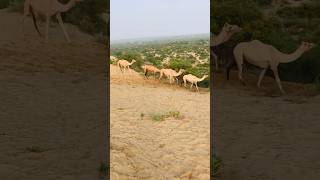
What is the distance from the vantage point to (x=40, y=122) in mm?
6699

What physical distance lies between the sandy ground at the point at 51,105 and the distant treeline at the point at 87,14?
29cm

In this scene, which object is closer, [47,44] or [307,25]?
[47,44]

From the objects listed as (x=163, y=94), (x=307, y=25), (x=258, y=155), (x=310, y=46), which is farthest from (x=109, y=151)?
(x=307, y=25)

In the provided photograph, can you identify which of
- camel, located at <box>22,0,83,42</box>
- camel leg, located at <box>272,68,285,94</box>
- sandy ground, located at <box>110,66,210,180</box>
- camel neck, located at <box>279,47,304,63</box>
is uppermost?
camel, located at <box>22,0,83,42</box>

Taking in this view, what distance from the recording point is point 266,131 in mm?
7164

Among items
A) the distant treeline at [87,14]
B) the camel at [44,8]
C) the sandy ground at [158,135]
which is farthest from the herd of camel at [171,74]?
the camel at [44,8]

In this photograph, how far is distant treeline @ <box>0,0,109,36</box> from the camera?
11.1m

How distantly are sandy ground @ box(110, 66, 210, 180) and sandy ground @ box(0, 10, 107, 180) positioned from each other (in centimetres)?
32

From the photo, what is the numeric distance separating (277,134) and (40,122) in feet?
11.3

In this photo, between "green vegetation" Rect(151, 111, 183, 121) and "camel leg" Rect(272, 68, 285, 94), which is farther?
"camel leg" Rect(272, 68, 285, 94)

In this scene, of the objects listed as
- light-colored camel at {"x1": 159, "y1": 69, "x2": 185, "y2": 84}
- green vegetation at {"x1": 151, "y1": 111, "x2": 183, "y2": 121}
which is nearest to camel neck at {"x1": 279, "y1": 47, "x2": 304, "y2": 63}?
light-colored camel at {"x1": 159, "y1": 69, "x2": 185, "y2": 84}

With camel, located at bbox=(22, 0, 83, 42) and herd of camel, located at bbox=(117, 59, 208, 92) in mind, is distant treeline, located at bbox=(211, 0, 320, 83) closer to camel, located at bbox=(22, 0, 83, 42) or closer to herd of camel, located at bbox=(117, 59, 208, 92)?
herd of camel, located at bbox=(117, 59, 208, 92)

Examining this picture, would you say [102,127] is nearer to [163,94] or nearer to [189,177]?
[189,177]

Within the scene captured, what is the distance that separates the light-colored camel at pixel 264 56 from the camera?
33.3 ft
